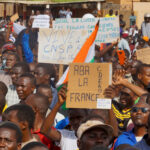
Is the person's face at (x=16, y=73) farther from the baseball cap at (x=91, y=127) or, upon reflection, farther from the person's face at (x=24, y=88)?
the baseball cap at (x=91, y=127)

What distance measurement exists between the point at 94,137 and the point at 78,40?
11.0 feet

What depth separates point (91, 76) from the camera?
570 cm

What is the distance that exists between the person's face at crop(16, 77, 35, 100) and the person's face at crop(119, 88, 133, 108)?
130cm

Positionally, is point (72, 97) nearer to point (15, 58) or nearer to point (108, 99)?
point (108, 99)

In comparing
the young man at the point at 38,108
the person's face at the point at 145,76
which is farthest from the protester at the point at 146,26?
the young man at the point at 38,108

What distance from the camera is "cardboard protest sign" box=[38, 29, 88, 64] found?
7809mm

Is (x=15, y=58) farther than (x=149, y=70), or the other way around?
(x=15, y=58)

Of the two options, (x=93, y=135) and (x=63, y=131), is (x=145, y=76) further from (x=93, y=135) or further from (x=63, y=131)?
(x=93, y=135)

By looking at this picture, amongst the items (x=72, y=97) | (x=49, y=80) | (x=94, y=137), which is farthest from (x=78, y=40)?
(x=94, y=137)

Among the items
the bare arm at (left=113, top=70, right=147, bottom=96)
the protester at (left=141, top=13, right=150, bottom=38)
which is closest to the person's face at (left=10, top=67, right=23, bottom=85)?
the bare arm at (left=113, top=70, right=147, bottom=96)

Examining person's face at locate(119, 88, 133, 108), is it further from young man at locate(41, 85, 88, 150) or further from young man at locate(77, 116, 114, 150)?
young man at locate(77, 116, 114, 150)

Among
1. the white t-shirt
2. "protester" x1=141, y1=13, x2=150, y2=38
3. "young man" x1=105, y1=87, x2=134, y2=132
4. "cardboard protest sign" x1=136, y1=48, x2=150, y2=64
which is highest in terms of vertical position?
"protester" x1=141, y1=13, x2=150, y2=38

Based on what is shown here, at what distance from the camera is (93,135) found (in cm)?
471

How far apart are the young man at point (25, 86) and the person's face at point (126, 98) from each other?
1.30 metres
